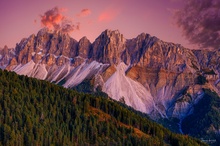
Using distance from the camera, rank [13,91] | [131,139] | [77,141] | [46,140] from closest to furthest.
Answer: [46,140]
[77,141]
[131,139]
[13,91]

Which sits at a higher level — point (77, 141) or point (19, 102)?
point (19, 102)

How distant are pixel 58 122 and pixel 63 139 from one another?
73.9 feet

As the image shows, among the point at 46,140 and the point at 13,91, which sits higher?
the point at 13,91

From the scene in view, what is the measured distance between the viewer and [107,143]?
17812 cm

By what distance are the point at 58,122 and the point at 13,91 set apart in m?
31.7

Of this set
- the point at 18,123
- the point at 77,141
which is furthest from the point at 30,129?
the point at 77,141

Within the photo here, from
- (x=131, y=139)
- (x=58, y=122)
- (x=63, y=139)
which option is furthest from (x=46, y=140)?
(x=131, y=139)

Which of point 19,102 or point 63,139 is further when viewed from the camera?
point 19,102

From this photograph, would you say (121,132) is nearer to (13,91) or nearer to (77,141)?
(77,141)

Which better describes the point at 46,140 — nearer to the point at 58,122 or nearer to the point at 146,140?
the point at 58,122

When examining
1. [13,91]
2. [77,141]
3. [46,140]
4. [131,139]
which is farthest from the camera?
[13,91]

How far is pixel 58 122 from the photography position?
189 meters

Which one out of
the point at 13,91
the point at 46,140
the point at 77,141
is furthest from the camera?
the point at 13,91

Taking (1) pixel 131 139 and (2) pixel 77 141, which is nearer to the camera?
(2) pixel 77 141
